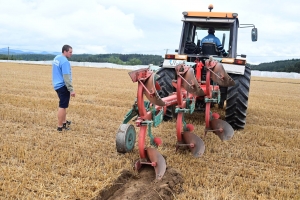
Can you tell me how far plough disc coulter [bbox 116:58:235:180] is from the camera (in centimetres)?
359

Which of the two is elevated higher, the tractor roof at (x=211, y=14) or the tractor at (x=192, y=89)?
the tractor roof at (x=211, y=14)

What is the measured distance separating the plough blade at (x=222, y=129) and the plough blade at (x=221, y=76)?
64cm

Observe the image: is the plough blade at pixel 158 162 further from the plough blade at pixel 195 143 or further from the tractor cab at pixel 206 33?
the tractor cab at pixel 206 33

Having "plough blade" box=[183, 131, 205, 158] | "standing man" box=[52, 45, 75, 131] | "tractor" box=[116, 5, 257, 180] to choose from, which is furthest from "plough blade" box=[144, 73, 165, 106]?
"standing man" box=[52, 45, 75, 131]

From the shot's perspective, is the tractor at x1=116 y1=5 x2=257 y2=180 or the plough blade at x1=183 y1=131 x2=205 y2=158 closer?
the tractor at x1=116 y1=5 x2=257 y2=180

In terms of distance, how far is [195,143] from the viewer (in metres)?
4.44

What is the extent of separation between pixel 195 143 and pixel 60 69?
2709mm

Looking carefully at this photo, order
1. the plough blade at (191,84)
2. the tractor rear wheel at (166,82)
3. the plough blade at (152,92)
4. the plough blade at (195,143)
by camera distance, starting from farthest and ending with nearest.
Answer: the tractor rear wheel at (166,82), the plough blade at (195,143), the plough blade at (191,84), the plough blade at (152,92)

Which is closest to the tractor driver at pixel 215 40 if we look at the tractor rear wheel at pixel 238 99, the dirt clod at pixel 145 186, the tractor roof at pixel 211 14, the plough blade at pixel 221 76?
the tractor roof at pixel 211 14

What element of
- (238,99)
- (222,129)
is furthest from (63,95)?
(238,99)

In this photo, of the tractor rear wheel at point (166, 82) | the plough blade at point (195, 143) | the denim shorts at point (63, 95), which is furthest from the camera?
the tractor rear wheel at point (166, 82)

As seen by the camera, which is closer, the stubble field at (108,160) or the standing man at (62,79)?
the stubble field at (108,160)

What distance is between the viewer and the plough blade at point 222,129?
16.5 feet

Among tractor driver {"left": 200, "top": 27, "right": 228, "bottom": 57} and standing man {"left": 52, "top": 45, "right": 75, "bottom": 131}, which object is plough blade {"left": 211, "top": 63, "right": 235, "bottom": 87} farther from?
standing man {"left": 52, "top": 45, "right": 75, "bottom": 131}
